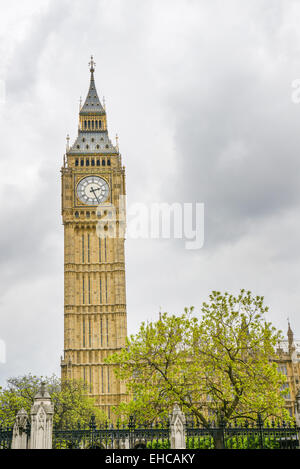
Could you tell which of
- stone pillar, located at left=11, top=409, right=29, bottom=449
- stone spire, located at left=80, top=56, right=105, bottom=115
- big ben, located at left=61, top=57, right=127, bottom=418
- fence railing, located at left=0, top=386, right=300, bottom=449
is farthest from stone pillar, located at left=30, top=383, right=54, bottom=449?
stone spire, located at left=80, top=56, right=105, bottom=115

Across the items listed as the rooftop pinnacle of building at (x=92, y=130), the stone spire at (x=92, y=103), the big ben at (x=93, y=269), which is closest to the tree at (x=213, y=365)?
the big ben at (x=93, y=269)

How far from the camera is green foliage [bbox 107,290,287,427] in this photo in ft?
75.9

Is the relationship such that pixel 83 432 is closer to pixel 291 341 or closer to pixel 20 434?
pixel 20 434

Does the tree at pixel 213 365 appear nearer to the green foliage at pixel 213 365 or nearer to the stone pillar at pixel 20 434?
the green foliage at pixel 213 365

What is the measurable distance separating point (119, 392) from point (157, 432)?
43.9 meters

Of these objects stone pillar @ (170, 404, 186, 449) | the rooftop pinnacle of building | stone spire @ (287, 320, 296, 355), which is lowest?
stone pillar @ (170, 404, 186, 449)

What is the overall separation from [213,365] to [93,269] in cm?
4671

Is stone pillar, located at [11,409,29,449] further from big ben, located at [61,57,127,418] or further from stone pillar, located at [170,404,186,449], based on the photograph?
big ben, located at [61,57,127,418]

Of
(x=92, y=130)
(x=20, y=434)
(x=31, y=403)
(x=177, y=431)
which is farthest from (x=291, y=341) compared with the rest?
(x=20, y=434)

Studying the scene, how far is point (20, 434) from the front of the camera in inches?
790

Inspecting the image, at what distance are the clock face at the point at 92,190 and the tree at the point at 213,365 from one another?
4725cm

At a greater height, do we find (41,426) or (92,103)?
(92,103)

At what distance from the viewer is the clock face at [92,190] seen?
7144 cm

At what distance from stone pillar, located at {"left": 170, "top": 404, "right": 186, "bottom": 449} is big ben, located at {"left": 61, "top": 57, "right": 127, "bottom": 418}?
43.5 meters
